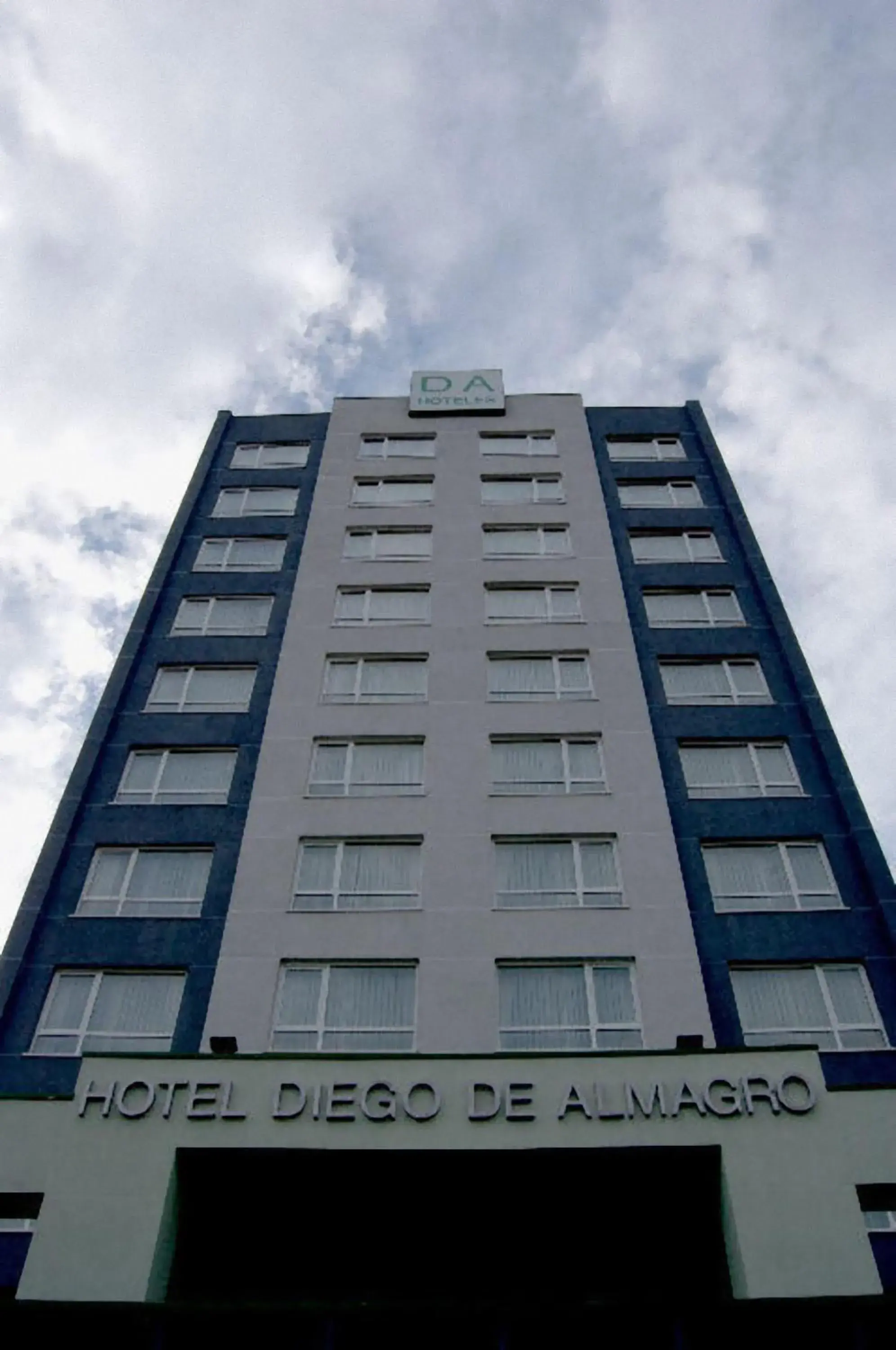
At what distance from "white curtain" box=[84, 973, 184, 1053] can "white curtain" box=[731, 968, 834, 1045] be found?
1167cm

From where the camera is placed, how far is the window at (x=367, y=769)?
26266 mm

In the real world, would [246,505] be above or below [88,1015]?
above

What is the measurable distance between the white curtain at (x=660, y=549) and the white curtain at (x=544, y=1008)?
14824 mm

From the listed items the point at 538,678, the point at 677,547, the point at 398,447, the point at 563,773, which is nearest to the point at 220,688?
the point at 538,678

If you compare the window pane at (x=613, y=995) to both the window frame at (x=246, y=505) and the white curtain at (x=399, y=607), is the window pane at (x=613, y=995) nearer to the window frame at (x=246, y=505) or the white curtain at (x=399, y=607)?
the white curtain at (x=399, y=607)

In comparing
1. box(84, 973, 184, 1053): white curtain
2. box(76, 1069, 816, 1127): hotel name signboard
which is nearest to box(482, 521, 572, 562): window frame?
box(84, 973, 184, 1053): white curtain

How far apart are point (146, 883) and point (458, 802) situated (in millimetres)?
7436

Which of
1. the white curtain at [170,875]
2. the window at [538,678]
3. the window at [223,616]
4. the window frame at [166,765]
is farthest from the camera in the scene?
the window at [223,616]

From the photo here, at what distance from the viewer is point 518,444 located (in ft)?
126

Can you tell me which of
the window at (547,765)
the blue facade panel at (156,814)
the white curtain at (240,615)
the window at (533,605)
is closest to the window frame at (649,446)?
the window at (533,605)

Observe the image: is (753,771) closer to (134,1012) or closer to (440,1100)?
(440,1100)

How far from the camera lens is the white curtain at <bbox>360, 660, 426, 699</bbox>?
1136 inches

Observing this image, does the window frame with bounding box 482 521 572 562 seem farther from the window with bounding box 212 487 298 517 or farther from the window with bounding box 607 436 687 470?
the window with bounding box 212 487 298 517

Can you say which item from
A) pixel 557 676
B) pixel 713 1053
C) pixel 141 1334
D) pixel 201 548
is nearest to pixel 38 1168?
pixel 141 1334
